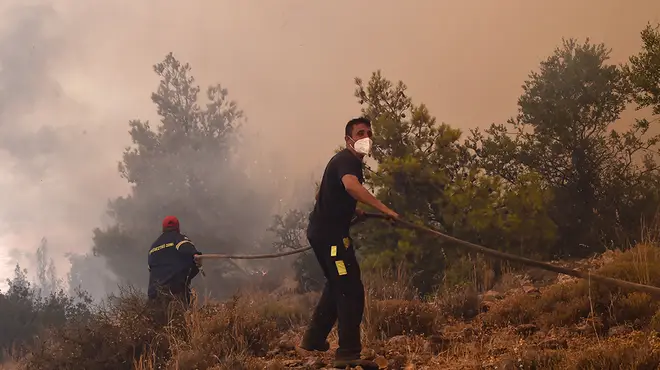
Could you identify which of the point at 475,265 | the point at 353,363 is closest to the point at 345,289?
the point at 353,363

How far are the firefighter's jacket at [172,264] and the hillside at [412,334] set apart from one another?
537mm

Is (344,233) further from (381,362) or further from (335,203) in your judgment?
(381,362)

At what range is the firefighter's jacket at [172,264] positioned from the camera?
6.53m

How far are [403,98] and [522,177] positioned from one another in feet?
11.6

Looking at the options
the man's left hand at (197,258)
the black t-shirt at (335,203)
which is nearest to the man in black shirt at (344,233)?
the black t-shirt at (335,203)

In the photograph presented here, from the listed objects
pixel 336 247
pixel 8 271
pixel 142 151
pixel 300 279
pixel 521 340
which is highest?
pixel 8 271

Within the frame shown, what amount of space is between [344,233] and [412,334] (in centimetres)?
169

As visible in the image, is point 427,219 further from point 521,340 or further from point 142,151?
point 142,151

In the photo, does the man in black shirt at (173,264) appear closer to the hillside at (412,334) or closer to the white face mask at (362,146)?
the hillside at (412,334)

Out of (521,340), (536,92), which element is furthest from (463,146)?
(521,340)

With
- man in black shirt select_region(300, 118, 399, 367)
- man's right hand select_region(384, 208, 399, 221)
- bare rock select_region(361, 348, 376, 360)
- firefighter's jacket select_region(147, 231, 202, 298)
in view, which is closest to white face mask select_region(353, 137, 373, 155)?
man in black shirt select_region(300, 118, 399, 367)

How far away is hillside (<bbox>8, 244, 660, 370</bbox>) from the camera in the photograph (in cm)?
414

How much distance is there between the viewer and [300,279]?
18391mm

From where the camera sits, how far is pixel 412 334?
522 centimetres
